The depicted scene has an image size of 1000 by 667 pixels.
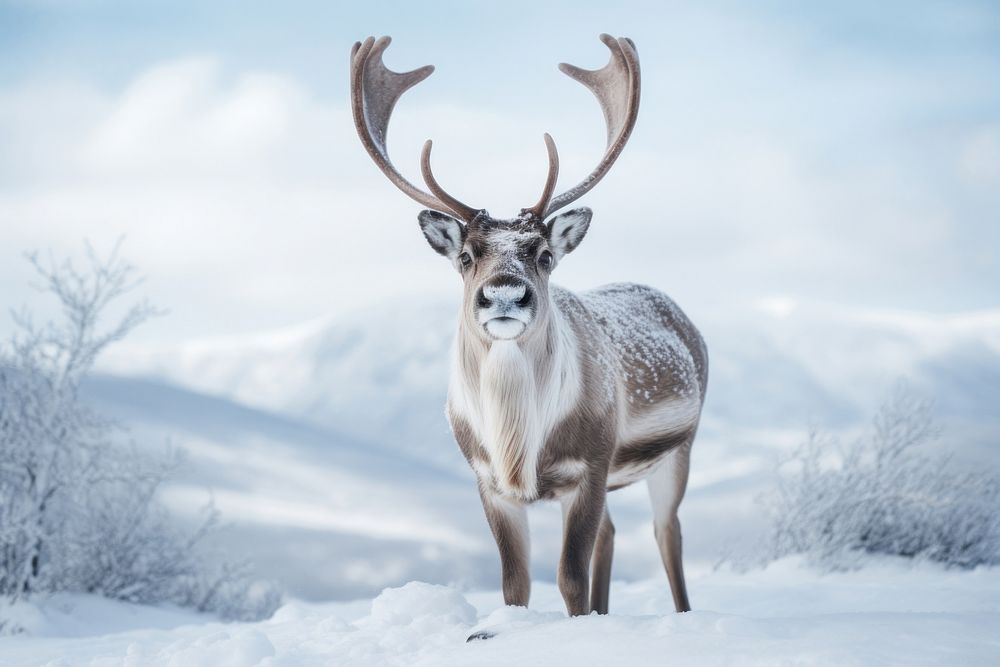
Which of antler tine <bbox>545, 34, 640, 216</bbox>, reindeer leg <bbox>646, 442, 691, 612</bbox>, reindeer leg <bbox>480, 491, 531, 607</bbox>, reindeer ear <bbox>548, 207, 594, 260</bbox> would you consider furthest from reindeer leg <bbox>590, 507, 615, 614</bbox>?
antler tine <bbox>545, 34, 640, 216</bbox>

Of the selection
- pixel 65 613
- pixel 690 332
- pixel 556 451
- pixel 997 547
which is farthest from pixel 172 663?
pixel 997 547

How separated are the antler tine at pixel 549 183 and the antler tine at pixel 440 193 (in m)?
0.24

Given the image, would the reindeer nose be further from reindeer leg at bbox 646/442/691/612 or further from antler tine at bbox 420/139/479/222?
reindeer leg at bbox 646/442/691/612

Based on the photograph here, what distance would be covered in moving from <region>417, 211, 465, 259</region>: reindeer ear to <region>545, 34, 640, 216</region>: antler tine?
502 mm

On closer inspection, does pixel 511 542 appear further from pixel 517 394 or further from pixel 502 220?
pixel 502 220

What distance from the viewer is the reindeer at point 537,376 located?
411 cm

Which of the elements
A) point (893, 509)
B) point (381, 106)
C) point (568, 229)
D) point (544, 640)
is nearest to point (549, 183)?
point (568, 229)

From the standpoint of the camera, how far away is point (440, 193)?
4445mm

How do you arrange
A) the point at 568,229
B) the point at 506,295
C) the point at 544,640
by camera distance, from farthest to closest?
1. the point at 568,229
2. the point at 506,295
3. the point at 544,640

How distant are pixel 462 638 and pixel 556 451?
2.88 ft

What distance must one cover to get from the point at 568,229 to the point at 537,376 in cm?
67

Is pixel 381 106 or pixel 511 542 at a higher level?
pixel 381 106

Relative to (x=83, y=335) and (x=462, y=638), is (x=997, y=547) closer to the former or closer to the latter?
(x=462, y=638)

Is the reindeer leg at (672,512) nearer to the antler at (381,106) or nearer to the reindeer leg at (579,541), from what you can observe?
the reindeer leg at (579,541)
